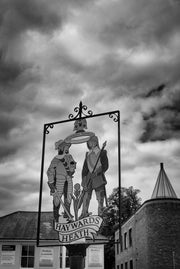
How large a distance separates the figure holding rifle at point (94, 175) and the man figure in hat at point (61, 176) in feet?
1.33

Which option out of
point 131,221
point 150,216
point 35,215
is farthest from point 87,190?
point 131,221

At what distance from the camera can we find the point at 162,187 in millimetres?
29359

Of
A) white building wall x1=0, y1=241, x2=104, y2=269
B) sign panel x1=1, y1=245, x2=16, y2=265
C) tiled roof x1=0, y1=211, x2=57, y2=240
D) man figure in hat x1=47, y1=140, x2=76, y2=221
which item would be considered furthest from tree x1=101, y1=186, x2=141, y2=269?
man figure in hat x1=47, y1=140, x2=76, y2=221

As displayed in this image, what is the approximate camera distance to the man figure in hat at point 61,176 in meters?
9.87

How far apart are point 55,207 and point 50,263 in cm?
1509

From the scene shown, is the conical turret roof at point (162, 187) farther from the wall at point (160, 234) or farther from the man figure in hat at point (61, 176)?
the man figure in hat at point (61, 176)

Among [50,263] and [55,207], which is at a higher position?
[55,207]

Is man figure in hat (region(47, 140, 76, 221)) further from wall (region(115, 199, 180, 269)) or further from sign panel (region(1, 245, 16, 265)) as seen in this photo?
sign panel (region(1, 245, 16, 265))

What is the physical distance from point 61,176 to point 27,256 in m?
15.8

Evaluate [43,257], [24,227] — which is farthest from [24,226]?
[43,257]

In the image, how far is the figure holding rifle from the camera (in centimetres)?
956

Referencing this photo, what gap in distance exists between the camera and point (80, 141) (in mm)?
10375

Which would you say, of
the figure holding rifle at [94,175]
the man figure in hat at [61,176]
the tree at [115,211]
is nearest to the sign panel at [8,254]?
the man figure in hat at [61,176]

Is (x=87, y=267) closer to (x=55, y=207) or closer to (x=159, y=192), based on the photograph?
(x=159, y=192)
